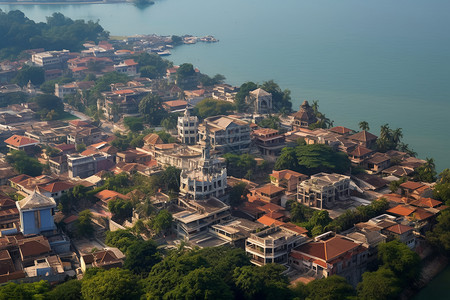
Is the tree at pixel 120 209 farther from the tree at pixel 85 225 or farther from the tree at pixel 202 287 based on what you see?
the tree at pixel 202 287

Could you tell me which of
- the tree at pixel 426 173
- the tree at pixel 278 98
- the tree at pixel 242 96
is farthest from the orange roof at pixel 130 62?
the tree at pixel 426 173

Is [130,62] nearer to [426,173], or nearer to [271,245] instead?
[426,173]

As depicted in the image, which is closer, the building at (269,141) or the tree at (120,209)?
the tree at (120,209)

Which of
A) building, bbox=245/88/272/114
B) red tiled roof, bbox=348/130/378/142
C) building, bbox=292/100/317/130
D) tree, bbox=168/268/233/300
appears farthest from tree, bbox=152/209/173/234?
building, bbox=245/88/272/114

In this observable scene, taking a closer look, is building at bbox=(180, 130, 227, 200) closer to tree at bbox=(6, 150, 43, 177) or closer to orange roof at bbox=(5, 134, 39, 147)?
Answer: tree at bbox=(6, 150, 43, 177)

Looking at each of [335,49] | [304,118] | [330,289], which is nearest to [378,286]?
[330,289]

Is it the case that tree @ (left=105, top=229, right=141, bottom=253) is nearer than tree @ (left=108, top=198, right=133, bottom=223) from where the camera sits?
Yes
